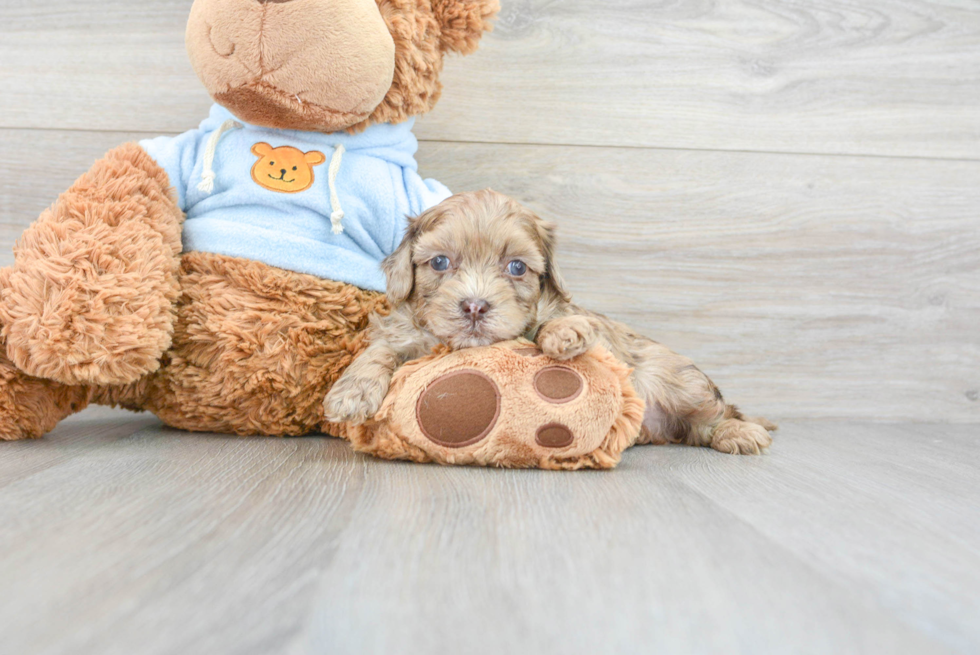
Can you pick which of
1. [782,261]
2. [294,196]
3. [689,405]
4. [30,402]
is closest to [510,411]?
[689,405]

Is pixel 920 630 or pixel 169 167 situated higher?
pixel 169 167

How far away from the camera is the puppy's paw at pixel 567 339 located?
1586 millimetres

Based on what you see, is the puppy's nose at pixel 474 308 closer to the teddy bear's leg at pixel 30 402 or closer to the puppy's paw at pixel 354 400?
the puppy's paw at pixel 354 400

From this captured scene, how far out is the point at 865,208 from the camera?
2.58m

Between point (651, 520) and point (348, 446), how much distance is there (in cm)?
91

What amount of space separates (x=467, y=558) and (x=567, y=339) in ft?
2.20

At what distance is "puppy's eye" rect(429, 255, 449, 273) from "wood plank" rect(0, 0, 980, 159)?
883mm

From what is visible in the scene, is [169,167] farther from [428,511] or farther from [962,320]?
[962,320]

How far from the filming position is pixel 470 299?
163 cm

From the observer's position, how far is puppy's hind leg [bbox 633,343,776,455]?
1997 millimetres

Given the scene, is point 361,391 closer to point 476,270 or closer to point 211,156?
point 476,270

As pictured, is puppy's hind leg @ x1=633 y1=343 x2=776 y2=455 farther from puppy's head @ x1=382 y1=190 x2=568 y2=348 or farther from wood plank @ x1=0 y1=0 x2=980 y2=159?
wood plank @ x1=0 y1=0 x2=980 y2=159

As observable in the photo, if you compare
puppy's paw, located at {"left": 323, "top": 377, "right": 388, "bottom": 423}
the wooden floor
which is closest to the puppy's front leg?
puppy's paw, located at {"left": 323, "top": 377, "right": 388, "bottom": 423}

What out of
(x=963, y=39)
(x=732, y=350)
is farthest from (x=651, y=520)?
(x=963, y=39)
